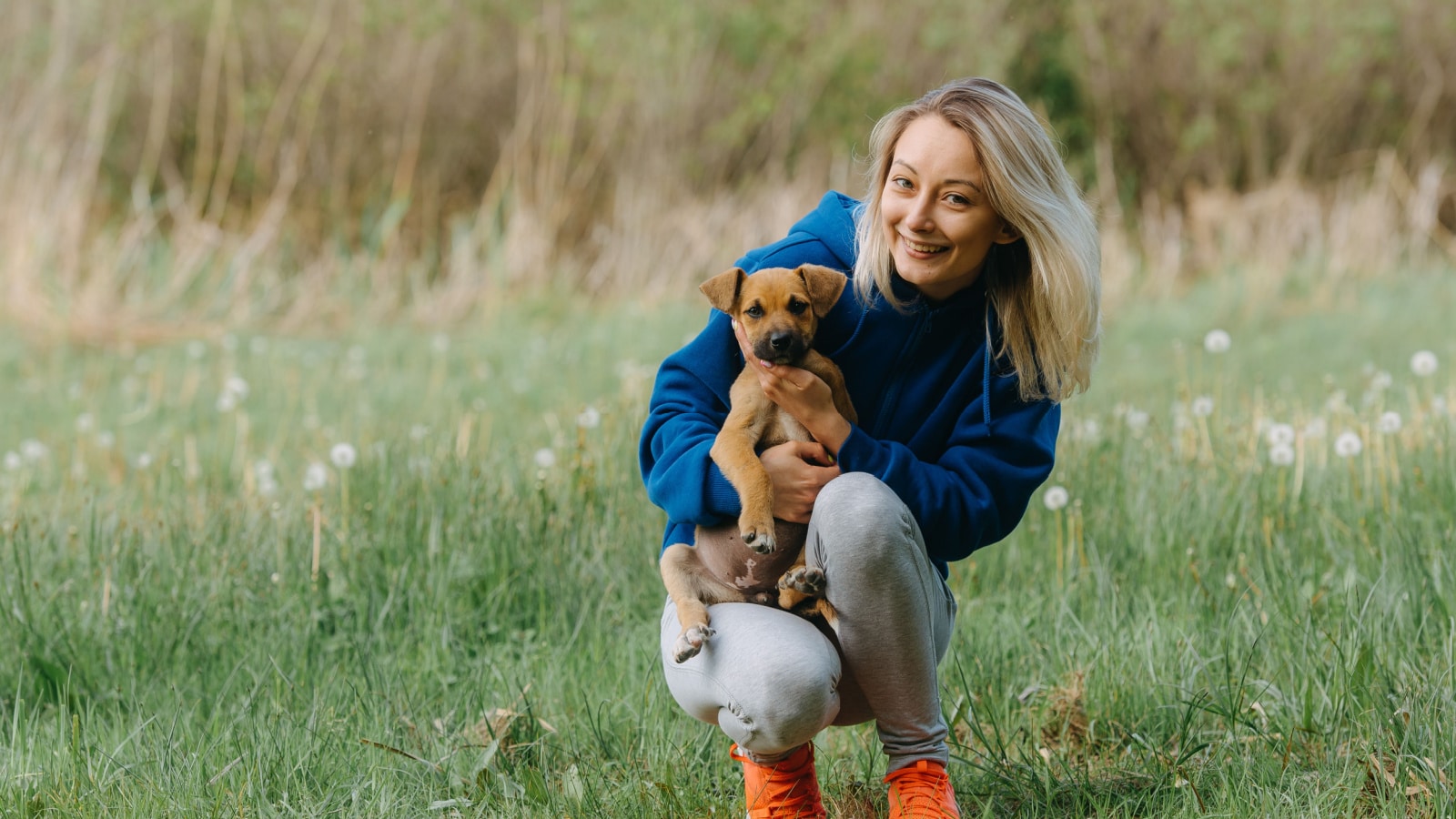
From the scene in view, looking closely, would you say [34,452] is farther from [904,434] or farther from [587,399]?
[904,434]

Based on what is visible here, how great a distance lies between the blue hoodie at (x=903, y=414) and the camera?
110 inches

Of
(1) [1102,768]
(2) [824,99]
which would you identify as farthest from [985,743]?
(2) [824,99]

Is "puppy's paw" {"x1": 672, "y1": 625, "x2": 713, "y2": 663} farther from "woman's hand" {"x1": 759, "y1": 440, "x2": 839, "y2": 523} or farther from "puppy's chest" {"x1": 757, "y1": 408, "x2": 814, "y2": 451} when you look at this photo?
"puppy's chest" {"x1": 757, "y1": 408, "x2": 814, "y2": 451}

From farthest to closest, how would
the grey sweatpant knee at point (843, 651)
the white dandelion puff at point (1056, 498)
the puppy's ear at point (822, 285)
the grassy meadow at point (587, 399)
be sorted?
the white dandelion puff at point (1056, 498) → the grassy meadow at point (587, 399) → the puppy's ear at point (822, 285) → the grey sweatpant knee at point (843, 651)

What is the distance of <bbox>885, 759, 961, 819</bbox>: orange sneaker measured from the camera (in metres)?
2.74

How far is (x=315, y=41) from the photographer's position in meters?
10.5

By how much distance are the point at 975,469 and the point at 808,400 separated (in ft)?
1.30

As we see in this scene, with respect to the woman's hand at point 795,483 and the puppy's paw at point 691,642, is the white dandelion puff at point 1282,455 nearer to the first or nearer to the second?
the woman's hand at point 795,483

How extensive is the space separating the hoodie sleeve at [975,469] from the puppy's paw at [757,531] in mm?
221

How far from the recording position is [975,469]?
284 cm

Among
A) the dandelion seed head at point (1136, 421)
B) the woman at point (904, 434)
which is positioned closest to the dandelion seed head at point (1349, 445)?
the dandelion seed head at point (1136, 421)

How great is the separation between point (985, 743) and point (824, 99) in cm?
906

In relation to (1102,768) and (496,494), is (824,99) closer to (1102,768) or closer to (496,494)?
(496,494)

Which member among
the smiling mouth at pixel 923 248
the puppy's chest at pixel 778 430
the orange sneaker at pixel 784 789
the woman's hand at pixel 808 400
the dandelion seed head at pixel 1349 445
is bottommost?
the orange sneaker at pixel 784 789
